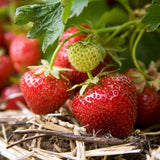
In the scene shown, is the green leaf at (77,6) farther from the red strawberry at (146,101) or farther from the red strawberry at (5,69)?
the red strawberry at (5,69)

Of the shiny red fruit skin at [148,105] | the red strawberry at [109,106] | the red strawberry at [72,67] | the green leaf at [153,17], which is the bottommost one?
the shiny red fruit skin at [148,105]

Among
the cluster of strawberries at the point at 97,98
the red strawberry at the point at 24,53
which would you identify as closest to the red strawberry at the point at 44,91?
the cluster of strawberries at the point at 97,98

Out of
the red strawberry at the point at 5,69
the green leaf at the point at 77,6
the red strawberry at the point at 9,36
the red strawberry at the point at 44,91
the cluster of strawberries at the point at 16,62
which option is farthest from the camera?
the red strawberry at the point at 9,36

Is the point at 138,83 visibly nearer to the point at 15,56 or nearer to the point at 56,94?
the point at 56,94

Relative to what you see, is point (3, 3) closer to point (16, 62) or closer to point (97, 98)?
point (16, 62)

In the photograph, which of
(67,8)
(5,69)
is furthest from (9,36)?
(67,8)

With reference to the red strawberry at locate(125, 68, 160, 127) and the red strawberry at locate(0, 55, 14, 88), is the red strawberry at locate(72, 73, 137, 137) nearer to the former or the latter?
the red strawberry at locate(125, 68, 160, 127)

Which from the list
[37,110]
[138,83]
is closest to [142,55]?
[138,83]
